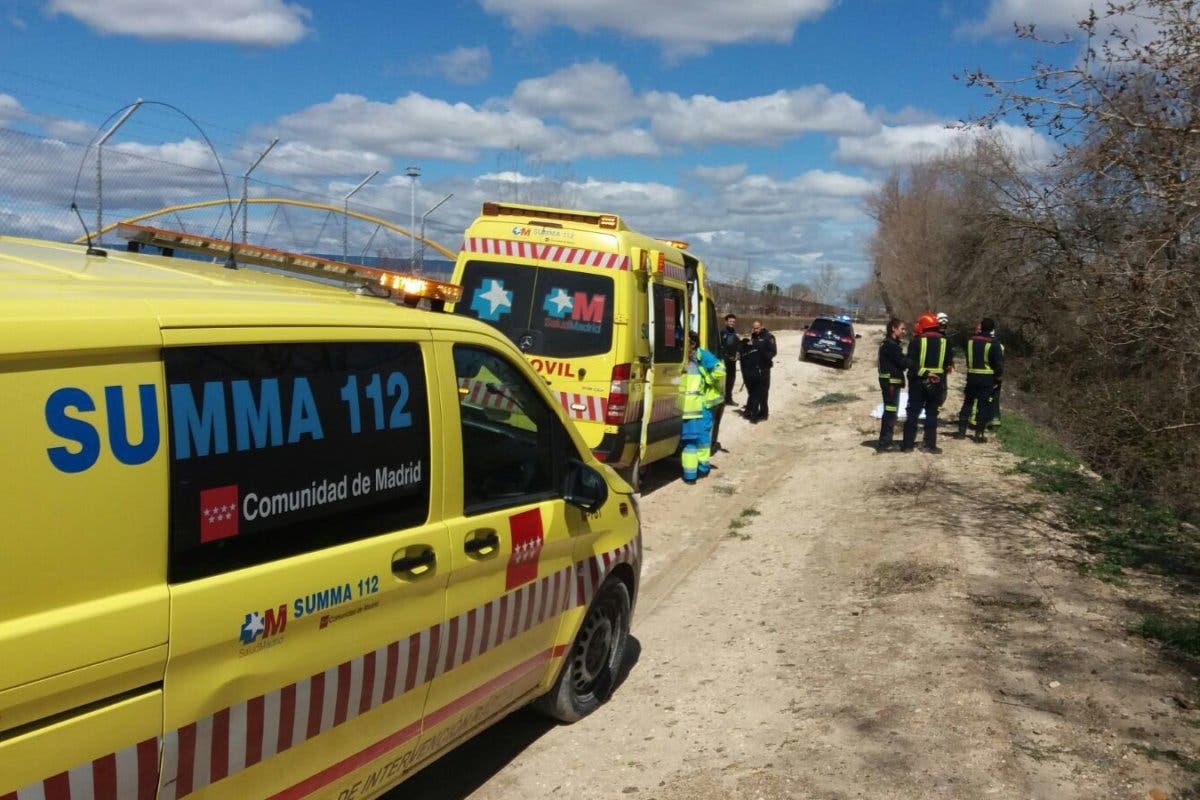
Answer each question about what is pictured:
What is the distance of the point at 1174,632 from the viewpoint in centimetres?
588

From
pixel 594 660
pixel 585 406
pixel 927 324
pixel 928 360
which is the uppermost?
pixel 927 324

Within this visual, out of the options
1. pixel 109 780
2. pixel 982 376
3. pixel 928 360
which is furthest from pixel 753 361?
pixel 109 780

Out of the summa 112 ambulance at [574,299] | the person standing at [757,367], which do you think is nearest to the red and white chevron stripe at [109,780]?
the summa 112 ambulance at [574,299]

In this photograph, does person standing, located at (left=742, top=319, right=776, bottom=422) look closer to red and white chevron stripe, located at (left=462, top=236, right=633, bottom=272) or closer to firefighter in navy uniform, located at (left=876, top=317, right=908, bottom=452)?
Answer: firefighter in navy uniform, located at (left=876, top=317, right=908, bottom=452)

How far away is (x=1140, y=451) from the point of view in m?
11.5

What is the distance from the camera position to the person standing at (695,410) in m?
11.7

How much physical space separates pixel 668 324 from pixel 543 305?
1.85m

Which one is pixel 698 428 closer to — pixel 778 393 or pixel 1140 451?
pixel 1140 451

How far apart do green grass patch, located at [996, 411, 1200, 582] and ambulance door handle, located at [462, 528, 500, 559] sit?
216 inches

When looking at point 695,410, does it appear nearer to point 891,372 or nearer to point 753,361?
point 891,372

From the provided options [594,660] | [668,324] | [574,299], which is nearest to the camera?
[594,660]

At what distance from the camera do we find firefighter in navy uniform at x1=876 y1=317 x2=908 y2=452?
12.9 meters

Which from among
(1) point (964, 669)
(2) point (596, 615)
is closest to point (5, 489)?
(2) point (596, 615)

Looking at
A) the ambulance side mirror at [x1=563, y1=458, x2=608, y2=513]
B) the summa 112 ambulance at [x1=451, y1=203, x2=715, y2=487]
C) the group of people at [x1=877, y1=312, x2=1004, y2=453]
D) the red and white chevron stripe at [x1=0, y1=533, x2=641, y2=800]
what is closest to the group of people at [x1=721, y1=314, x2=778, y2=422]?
the group of people at [x1=877, y1=312, x2=1004, y2=453]
